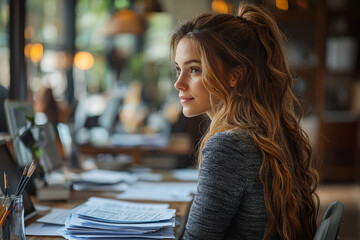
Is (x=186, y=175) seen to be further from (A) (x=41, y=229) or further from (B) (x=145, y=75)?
(B) (x=145, y=75)

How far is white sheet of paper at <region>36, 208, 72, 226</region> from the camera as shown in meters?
1.45

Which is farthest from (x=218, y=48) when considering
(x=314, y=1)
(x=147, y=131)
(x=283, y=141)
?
(x=314, y=1)

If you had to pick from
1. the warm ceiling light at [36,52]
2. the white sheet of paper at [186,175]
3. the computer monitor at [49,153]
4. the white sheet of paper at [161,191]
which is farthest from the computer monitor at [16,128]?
the warm ceiling light at [36,52]

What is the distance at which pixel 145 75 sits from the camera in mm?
8742

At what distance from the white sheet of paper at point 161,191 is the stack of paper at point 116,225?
449 mm

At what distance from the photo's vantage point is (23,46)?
2.83 metres

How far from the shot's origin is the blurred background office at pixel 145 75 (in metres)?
5.15

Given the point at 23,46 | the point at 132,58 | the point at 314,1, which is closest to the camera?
the point at 23,46

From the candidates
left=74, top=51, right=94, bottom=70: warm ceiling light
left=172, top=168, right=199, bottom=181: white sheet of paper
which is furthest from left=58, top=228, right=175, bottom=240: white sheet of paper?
left=74, top=51, right=94, bottom=70: warm ceiling light

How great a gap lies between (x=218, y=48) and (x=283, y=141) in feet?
1.09

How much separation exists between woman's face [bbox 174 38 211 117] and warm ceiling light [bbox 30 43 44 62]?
12.8 ft

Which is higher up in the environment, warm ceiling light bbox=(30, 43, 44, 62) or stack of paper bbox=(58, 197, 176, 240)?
warm ceiling light bbox=(30, 43, 44, 62)

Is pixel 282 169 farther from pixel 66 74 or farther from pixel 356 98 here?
pixel 356 98

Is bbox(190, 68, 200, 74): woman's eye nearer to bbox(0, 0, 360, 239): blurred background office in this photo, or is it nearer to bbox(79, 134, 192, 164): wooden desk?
bbox(0, 0, 360, 239): blurred background office
